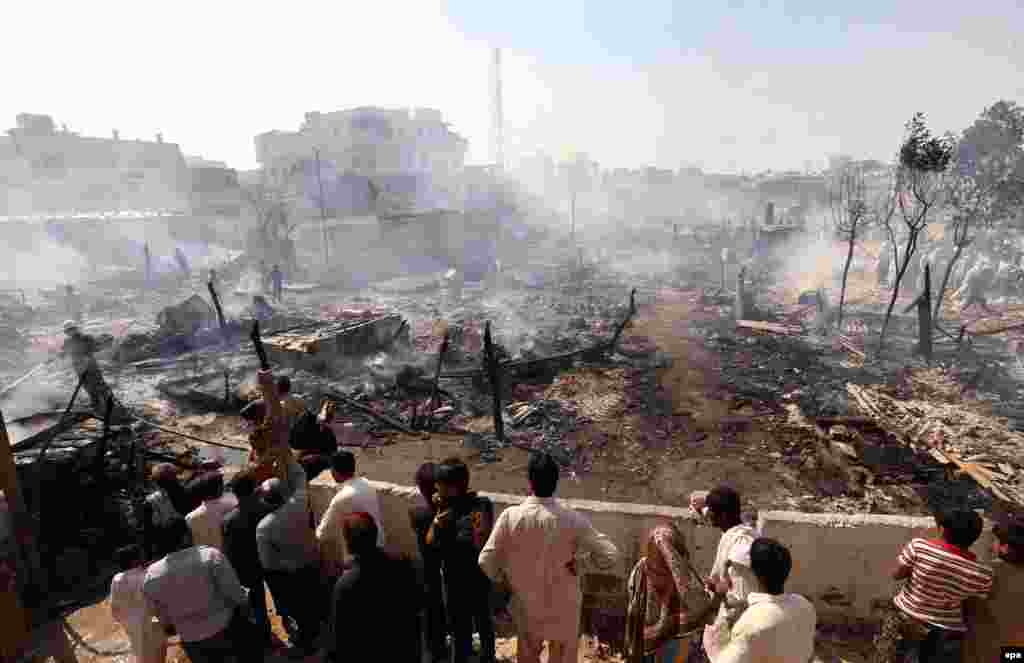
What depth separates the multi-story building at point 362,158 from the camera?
3719 cm

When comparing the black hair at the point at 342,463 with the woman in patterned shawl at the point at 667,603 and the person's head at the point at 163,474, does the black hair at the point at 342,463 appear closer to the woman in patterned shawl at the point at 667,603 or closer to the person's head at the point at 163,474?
the person's head at the point at 163,474

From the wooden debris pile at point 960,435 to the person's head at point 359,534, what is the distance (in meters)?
7.65

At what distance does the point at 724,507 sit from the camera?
2633mm

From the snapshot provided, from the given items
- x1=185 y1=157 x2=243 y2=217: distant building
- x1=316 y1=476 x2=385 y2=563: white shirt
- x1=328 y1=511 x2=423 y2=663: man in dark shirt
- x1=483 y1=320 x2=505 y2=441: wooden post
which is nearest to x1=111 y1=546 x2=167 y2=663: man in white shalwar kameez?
x1=316 y1=476 x2=385 y2=563: white shirt

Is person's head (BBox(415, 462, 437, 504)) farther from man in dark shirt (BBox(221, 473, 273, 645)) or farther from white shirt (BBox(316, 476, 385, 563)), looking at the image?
man in dark shirt (BBox(221, 473, 273, 645))

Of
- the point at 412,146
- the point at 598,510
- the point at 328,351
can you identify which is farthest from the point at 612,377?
the point at 412,146

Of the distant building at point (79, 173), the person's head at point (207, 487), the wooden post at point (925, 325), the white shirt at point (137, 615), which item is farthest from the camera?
the distant building at point (79, 173)

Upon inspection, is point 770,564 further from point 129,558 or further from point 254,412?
point 254,412

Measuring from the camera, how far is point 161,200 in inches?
1567

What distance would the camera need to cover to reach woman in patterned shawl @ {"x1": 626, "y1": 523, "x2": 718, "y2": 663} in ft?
7.87

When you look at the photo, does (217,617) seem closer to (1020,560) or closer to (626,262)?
(1020,560)

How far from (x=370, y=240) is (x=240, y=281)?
273 inches

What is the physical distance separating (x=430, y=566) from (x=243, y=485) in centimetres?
138

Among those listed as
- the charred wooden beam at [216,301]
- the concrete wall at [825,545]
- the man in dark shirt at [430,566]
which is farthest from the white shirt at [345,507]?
the charred wooden beam at [216,301]
